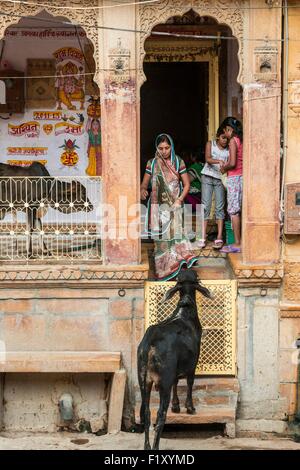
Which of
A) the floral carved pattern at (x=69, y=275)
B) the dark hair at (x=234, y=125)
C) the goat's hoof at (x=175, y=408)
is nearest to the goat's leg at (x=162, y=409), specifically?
the goat's hoof at (x=175, y=408)

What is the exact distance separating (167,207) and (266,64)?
84.8 inches

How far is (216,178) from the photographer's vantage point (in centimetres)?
1303

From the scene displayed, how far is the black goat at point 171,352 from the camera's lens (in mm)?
10109

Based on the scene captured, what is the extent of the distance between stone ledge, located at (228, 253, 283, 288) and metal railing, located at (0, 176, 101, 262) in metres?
1.70

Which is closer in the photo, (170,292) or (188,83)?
(170,292)

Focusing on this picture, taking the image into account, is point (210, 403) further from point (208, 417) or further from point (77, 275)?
point (77, 275)

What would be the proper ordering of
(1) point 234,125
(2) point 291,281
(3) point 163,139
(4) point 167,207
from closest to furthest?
(2) point 291,281 < (3) point 163,139 < (4) point 167,207 < (1) point 234,125

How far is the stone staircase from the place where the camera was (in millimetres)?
11188

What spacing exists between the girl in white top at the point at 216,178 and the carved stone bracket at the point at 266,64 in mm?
1437

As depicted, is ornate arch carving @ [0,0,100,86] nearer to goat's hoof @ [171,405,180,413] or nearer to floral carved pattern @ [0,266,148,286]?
floral carved pattern @ [0,266,148,286]

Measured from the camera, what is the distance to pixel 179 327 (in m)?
10.6

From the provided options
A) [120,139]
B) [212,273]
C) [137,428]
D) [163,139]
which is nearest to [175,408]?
[137,428]
